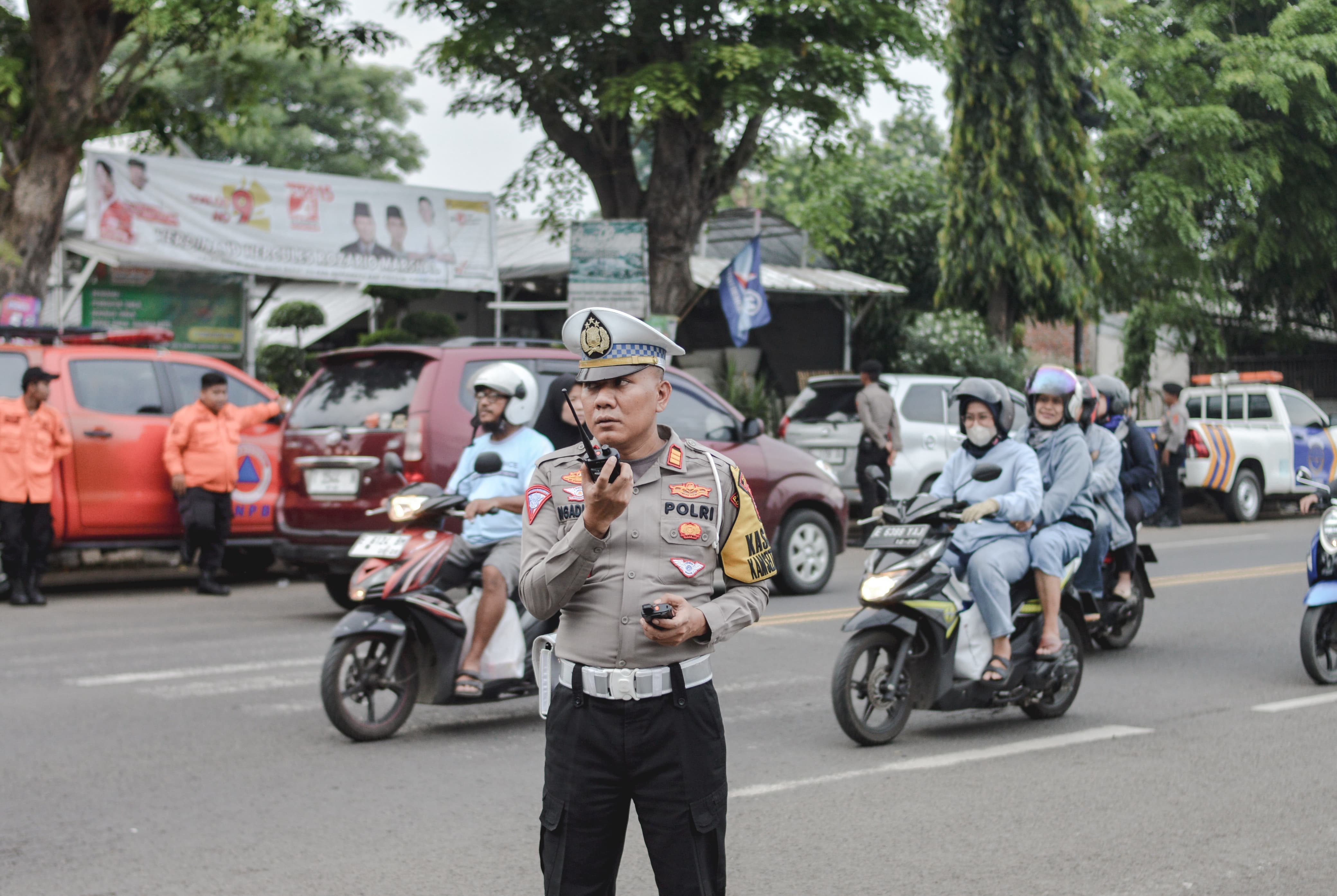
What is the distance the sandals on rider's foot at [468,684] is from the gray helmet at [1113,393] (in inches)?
174

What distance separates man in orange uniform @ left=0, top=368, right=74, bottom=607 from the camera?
36.3 ft

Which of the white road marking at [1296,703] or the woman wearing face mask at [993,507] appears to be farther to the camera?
the white road marking at [1296,703]

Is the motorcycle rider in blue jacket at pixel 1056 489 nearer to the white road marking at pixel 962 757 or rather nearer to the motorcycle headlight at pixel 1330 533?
the white road marking at pixel 962 757

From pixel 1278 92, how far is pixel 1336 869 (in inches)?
927

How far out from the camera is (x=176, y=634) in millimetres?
9891

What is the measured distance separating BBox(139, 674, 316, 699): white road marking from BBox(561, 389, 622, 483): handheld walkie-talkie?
537cm

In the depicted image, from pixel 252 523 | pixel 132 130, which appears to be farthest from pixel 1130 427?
pixel 132 130

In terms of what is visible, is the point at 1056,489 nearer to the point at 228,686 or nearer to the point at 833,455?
the point at 228,686

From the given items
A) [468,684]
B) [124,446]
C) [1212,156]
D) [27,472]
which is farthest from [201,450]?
[1212,156]

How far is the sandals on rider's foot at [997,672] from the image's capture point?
6676mm

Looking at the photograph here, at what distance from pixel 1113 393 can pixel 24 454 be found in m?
8.08

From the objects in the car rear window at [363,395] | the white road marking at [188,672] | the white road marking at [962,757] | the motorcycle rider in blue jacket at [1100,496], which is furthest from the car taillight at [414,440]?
the white road marking at [962,757]

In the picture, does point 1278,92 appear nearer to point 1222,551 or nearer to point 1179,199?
point 1179,199

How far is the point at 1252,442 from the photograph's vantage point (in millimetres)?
19953
